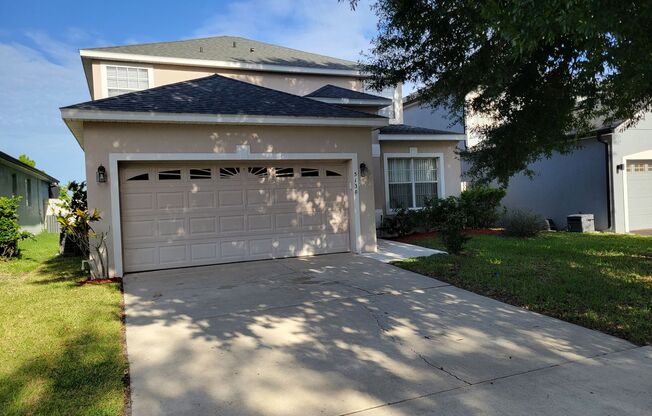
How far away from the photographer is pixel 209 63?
14.8m

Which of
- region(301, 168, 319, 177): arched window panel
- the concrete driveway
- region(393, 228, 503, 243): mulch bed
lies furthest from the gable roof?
region(393, 228, 503, 243): mulch bed

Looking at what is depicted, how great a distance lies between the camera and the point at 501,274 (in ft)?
25.1

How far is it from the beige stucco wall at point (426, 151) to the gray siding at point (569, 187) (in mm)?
4533

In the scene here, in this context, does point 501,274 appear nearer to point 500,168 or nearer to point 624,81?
point 500,168

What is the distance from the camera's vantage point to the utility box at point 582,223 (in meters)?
15.0

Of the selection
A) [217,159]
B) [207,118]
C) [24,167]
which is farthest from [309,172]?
[24,167]

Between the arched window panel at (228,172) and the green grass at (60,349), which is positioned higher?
the arched window panel at (228,172)

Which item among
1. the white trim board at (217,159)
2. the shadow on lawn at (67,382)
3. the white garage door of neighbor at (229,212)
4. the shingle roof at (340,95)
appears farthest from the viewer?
the shingle roof at (340,95)

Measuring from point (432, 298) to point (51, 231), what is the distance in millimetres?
24044

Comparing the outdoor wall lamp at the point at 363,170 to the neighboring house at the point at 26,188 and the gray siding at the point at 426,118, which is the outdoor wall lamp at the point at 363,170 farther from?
the gray siding at the point at 426,118

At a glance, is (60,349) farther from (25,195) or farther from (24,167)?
(25,195)

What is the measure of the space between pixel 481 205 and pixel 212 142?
410 inches

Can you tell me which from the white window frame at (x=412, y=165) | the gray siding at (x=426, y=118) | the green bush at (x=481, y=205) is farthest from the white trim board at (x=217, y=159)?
the gray siding at (x=426, y=118)

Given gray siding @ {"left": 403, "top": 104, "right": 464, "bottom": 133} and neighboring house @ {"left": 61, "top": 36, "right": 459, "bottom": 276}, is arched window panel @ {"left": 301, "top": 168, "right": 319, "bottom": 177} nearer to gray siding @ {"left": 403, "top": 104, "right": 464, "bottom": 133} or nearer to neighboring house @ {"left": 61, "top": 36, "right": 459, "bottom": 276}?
neighboring house @ {"left": 61, "top": 36, "right": 459, "bottom": 276}
